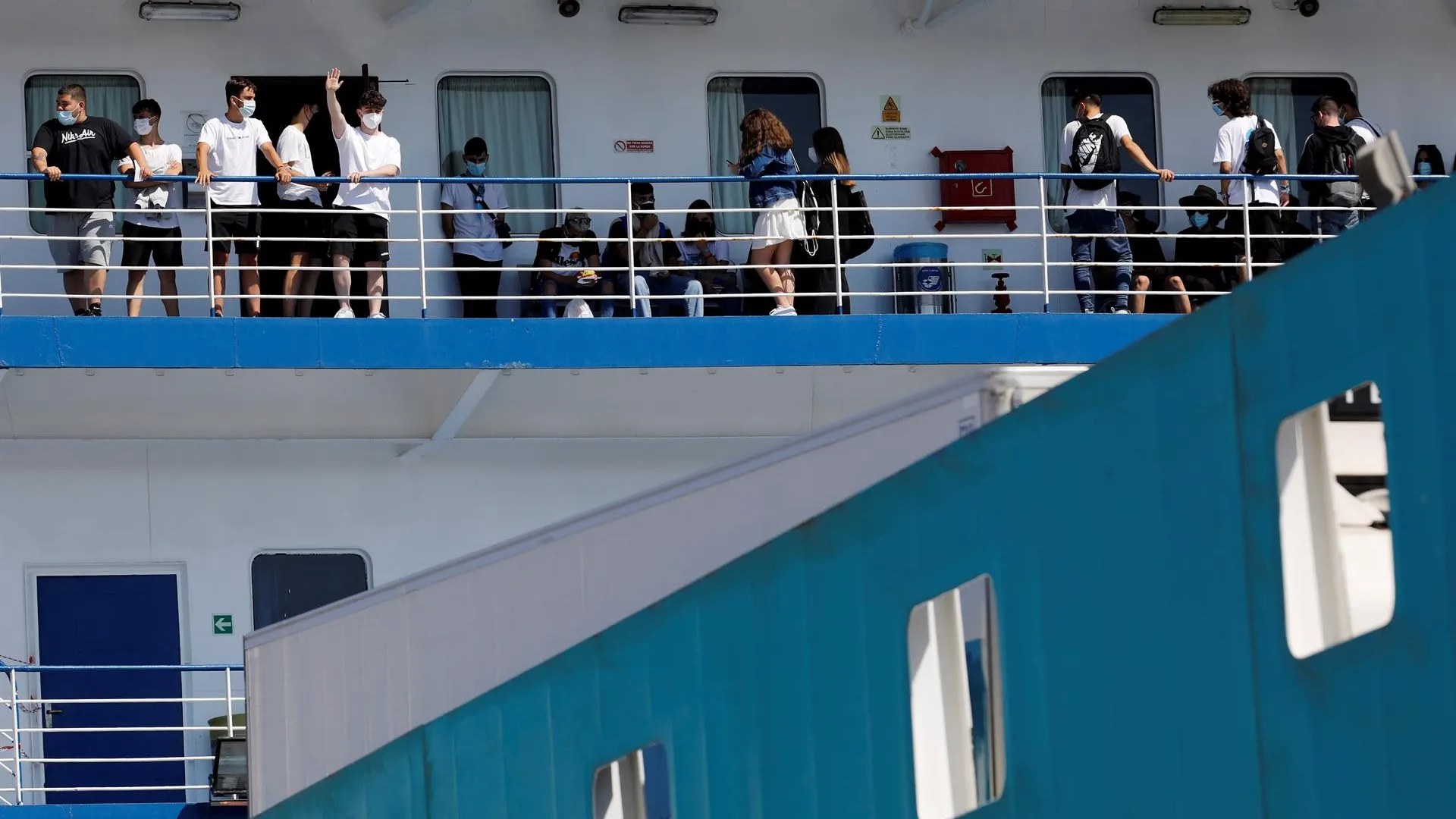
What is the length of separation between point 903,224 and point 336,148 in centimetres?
422

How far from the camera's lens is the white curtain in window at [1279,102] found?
13805mm

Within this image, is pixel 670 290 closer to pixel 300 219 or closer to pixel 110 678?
pixel 300 219

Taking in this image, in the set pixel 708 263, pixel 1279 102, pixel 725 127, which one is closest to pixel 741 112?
pixel 725 127

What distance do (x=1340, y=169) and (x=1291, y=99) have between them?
79.6 inches

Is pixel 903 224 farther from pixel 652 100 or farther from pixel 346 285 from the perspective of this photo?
pixel 346 285

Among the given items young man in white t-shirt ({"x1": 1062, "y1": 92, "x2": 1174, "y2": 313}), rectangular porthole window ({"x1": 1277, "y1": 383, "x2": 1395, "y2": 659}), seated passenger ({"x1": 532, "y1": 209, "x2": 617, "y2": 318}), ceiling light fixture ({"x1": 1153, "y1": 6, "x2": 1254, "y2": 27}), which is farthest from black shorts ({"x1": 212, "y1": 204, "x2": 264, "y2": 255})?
rectangular porthole window ({"x1": 1277, "y1": 383, "x2": 1395, "y2": 659})

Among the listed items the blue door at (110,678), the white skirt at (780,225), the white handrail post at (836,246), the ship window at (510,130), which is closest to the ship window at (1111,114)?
the white handrail post at (836,246)

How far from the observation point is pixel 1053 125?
13547mm

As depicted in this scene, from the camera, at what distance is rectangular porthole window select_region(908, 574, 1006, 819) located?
206 inches

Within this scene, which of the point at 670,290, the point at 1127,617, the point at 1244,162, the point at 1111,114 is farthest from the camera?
the point at 1111,114

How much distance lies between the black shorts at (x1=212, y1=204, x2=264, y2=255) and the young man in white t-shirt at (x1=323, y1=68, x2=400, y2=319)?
578 millimetres

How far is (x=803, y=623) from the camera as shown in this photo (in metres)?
5.53

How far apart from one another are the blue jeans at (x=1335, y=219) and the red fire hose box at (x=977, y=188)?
2.21m

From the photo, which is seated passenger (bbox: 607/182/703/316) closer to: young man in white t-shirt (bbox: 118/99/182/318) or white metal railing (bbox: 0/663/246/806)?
young man in white t-shirt (bbox: 118/99/182/318)
